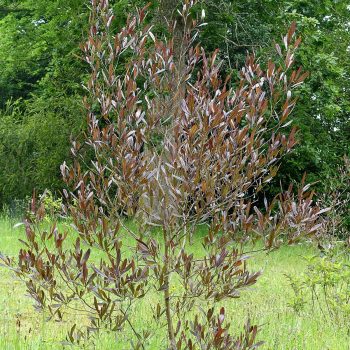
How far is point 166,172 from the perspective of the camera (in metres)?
3.47

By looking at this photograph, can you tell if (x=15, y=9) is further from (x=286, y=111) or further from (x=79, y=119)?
(x=286, y=111)

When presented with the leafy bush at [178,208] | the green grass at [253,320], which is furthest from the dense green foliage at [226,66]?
the leafy bush at [178,208]

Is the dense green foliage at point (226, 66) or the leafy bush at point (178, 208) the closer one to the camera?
the leafy bush at point (178, 208)

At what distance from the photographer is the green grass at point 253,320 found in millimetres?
4828

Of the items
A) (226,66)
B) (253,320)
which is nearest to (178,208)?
(253,320)

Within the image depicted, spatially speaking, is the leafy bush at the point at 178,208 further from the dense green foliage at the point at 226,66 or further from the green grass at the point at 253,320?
the dense green foliage at the point at 226,66

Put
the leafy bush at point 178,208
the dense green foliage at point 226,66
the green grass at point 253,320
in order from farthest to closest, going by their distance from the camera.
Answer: the dense green foliage at point 226,66 → the green grass at point 253,320 → the leafy bush at point 178,208

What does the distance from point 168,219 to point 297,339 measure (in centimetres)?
233

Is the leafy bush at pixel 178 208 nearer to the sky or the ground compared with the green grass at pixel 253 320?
nearer to the sky

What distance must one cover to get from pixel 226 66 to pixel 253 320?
1105cm

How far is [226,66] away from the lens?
15555 millimetres

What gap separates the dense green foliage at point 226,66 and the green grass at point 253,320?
6642mm

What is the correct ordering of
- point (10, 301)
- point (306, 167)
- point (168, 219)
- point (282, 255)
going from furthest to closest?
point (306, 167) < point (282, 255) < point (10, 301) < point (168, 219)

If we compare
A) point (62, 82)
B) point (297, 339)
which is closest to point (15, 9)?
point (62, 82)
